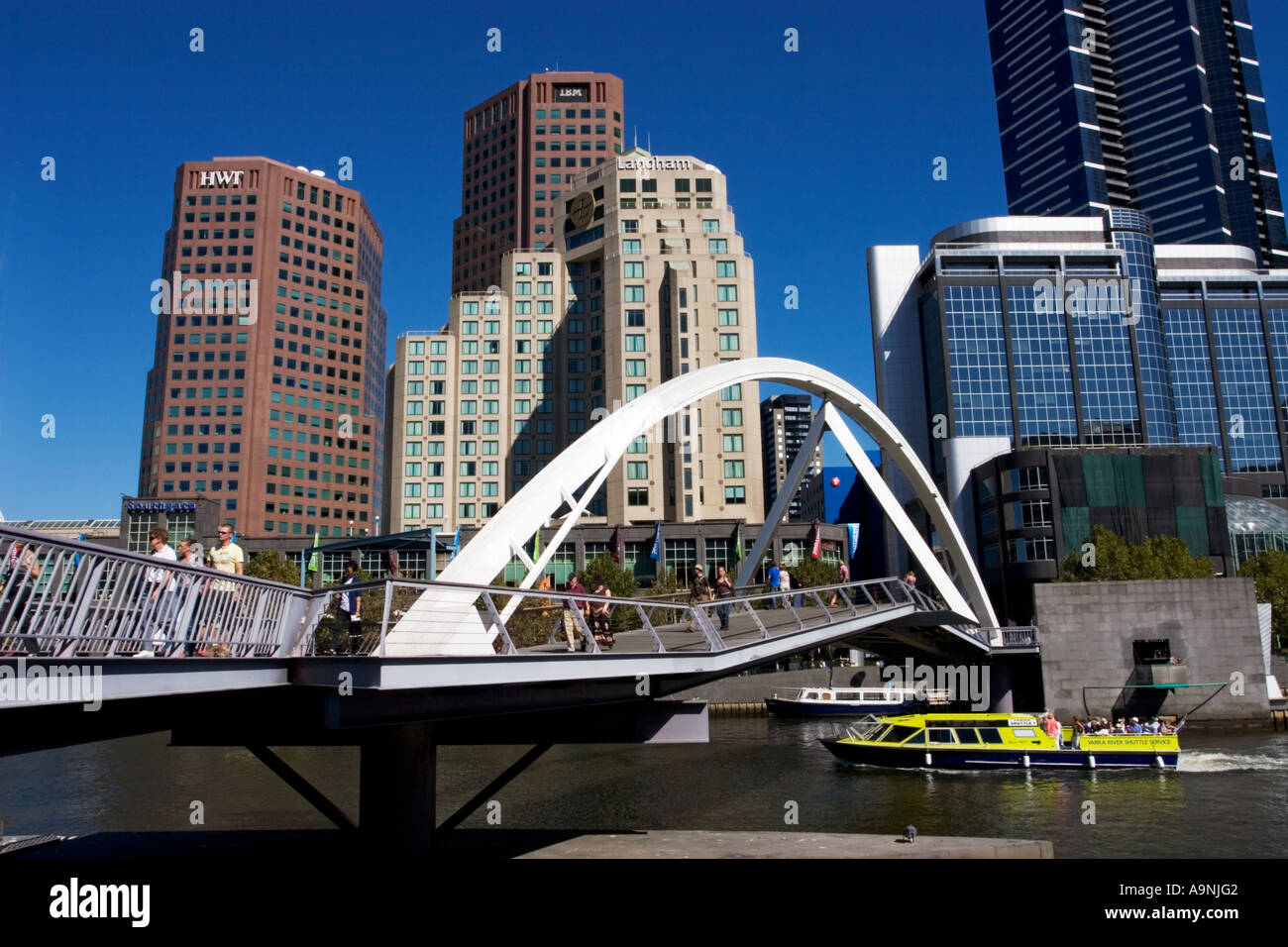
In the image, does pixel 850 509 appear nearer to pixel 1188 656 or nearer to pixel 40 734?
pixel 1188 656

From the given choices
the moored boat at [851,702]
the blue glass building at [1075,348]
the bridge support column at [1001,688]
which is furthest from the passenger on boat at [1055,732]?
the blue glass building at [1075,348]

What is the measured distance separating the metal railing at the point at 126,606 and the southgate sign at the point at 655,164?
95401 mm

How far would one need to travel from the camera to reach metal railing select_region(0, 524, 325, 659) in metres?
7.53

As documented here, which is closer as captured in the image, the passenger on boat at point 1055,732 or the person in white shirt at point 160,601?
the person in white shirt at point 160,601

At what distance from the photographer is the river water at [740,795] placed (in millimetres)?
25312

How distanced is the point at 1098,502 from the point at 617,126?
105m

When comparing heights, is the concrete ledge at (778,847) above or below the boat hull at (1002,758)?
above

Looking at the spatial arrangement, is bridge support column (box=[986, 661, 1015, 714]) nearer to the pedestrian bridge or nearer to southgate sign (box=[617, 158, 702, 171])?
the pedestrian bridge

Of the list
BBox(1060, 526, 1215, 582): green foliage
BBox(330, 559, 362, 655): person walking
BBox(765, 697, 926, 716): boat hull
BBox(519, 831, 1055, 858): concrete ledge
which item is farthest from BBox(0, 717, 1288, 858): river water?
BBox(1060, 526, 1215, 582): green foliage

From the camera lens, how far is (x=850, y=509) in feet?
388

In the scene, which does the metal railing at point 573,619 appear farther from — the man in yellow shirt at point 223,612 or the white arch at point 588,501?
the man in yellow shirt at point 223,612

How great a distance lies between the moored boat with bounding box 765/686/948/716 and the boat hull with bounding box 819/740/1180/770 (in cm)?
1754

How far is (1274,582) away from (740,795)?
53.3m
